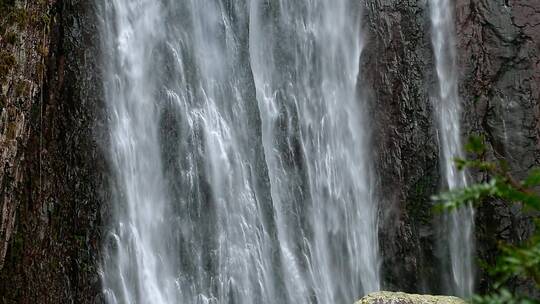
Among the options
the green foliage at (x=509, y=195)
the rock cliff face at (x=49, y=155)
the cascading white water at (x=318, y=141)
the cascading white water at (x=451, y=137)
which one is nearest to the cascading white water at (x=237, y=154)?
the cascading white water at (x=318, y=141)

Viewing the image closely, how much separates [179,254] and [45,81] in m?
3.19

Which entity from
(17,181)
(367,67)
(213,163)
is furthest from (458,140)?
(17,181)

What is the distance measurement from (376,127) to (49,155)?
5.69 metres

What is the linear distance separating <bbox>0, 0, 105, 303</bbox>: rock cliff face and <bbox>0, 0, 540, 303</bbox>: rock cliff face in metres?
0.02

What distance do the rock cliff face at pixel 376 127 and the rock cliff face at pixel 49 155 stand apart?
15 millimetres

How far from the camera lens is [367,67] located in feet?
40.2

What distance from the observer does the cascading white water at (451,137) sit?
11320 mm

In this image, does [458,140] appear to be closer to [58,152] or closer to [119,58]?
[119,58]

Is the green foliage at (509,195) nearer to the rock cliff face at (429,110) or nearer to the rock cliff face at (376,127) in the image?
the rock cliff face at (376,127)

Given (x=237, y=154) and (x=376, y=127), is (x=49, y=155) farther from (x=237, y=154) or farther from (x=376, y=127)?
(x=376, y=127)

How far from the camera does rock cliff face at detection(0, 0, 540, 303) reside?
888 cm

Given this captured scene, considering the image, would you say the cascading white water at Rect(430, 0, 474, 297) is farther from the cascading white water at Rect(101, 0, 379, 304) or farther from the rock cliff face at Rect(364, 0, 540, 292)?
the cascading white water at Rect(101, 0, 379, 304)

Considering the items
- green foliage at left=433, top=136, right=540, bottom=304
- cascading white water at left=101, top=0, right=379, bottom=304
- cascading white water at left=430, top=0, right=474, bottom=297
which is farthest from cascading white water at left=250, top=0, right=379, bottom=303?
green foliage at left=433, top=136, right=540, bottom=304

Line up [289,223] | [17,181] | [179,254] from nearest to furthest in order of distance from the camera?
[17,181]
[179,254]
[289,223]
